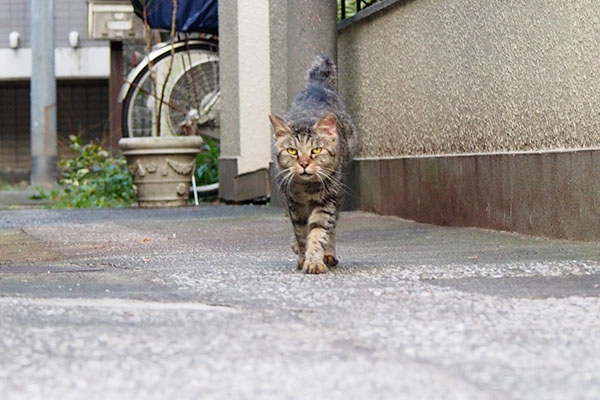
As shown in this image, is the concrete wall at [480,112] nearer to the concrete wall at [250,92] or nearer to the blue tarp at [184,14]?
the concrete wall at [250,92]

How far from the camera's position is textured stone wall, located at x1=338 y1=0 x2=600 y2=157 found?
5992 millimetres

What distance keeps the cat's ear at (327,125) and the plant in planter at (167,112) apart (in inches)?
221

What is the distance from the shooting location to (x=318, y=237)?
16.6ft

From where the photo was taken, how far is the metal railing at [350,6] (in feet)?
30.7

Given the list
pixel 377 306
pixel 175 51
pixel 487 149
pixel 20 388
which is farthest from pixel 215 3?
pixel 20 388

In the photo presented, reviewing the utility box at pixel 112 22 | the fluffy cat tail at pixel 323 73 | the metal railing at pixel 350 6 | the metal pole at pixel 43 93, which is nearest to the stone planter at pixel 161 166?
the metal railing at pixel 350 6

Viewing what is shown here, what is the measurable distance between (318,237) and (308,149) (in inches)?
14.8

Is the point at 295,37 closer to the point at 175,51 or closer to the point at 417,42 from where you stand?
the point at 417,42

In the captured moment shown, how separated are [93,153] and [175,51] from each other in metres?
3.29

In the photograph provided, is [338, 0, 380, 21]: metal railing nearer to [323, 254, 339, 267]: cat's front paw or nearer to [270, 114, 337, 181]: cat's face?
[270, 114, 337, 181]: cat's face

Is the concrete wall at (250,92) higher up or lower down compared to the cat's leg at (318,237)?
higher up

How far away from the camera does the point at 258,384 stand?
2621mm

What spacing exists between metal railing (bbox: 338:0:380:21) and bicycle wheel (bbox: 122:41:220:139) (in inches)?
76.7

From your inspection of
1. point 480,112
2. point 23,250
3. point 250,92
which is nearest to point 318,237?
point 23,250
